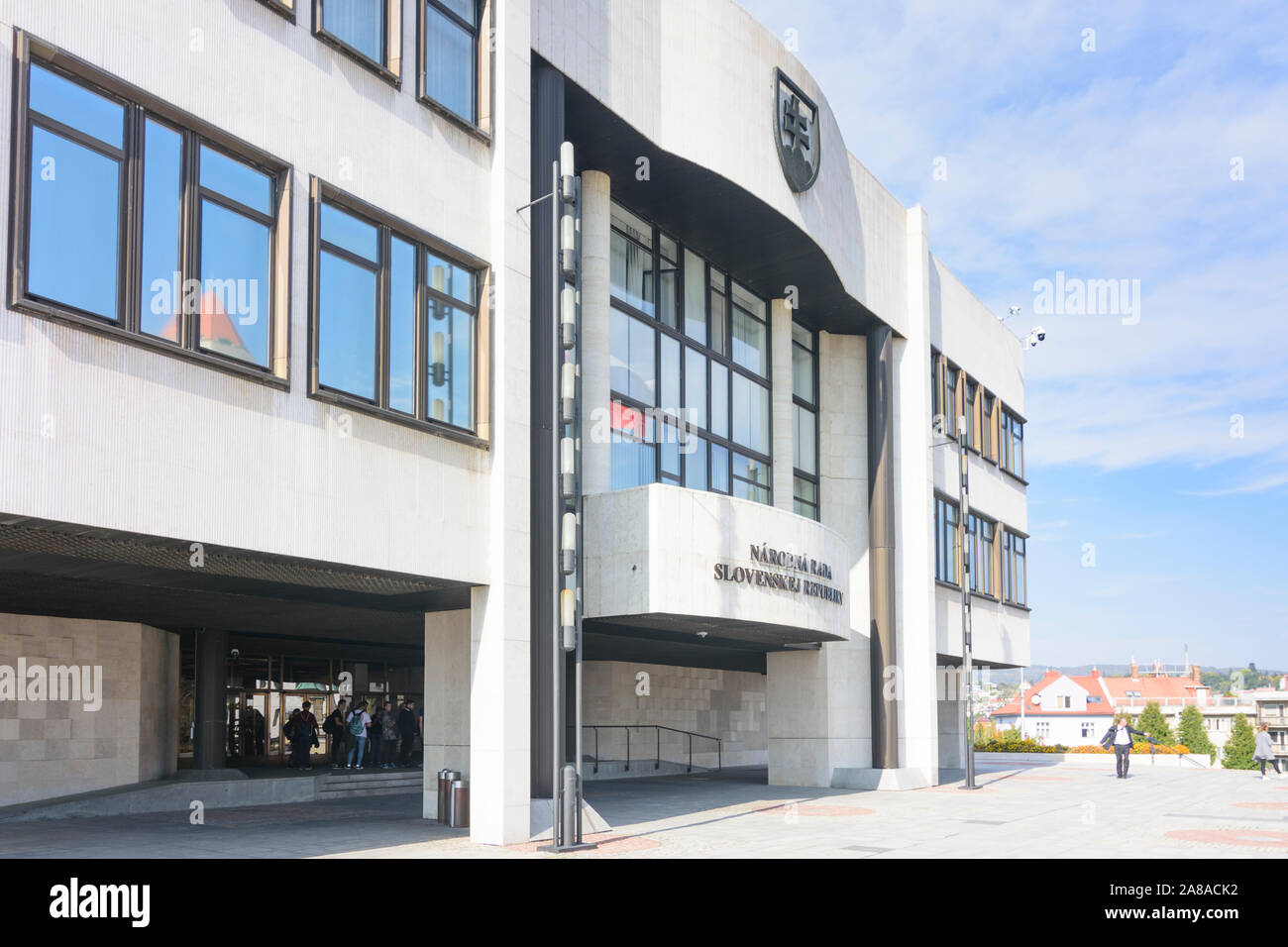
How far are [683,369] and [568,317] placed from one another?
869 cm

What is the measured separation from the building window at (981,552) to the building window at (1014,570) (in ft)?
4.12

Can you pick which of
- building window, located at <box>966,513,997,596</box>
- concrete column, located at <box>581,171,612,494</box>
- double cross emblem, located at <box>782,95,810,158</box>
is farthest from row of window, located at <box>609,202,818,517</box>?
building window, located at <box>966,513,997,596</box>

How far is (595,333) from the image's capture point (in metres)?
22.2

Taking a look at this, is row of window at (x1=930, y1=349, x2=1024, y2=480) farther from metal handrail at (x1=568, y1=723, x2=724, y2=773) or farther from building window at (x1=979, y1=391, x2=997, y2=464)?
metal handrail at (x1=568, y1=723, x2=724, y2=773)

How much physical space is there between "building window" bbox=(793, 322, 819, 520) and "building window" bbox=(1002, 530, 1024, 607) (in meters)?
13.1

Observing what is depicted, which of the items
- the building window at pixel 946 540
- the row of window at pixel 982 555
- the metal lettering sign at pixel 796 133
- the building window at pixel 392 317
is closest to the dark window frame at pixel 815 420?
the row of window at pixel 982 555

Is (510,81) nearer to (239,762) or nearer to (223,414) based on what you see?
(223,414)

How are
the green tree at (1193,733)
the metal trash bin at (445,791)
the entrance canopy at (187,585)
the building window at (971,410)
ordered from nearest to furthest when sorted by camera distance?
the entrance canopy at (187,585), the metal trash bin at (445,791), the building window at (971,410), the green tree at (1193,733)

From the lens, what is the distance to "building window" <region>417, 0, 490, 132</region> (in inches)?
677

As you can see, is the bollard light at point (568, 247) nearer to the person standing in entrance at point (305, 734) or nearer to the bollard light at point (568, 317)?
the bollard light at point (568, 317)

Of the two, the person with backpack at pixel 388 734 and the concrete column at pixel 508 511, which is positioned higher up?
the concrete column at pixel 508 511

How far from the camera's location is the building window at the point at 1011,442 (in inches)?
1694

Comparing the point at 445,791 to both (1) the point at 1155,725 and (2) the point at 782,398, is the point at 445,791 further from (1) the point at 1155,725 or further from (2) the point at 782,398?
(1) the point at 1155,725

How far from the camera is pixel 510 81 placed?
1825 cm
